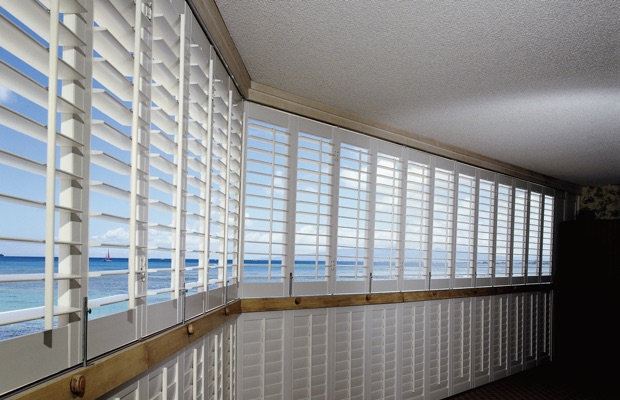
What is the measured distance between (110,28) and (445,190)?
4.34m

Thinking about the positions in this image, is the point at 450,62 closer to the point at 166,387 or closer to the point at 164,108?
the point at 164,108

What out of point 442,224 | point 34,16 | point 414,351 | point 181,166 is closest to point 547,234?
point 442,224

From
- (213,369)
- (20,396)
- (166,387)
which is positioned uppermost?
(20,396)

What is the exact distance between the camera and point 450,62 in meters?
3.13

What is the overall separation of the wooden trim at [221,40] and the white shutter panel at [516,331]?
14.7 ft

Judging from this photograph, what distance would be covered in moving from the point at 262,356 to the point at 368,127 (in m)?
1.99

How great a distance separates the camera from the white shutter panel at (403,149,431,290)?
4.88 metres

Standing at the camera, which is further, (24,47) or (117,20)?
(117,20)

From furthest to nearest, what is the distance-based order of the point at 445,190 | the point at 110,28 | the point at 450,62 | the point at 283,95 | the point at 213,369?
the point at 445,190
the point at 283,95
the point at 450,62
the point at 213,369
the point at 110,28

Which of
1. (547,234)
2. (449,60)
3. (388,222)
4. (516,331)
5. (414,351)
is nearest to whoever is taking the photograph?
(449,60)

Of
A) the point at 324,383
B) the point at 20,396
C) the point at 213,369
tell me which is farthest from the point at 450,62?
the point at 20,396

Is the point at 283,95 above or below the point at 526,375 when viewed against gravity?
above

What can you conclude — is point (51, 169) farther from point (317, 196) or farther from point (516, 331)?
point (516, 331)

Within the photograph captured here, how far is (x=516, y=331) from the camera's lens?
6.50 metres
